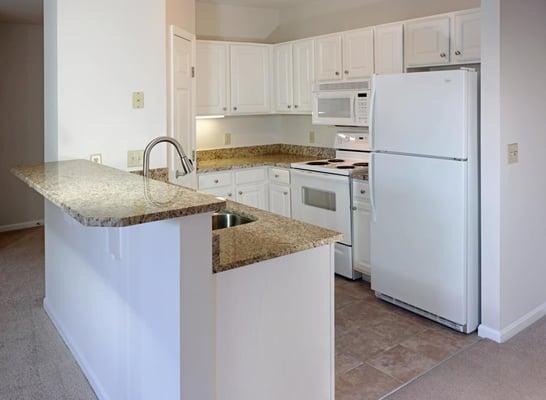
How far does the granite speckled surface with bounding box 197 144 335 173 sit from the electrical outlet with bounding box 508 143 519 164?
2.16 metres

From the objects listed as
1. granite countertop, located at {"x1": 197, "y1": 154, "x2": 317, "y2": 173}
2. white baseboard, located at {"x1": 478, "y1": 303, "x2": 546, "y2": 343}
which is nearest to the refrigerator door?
white baseboard, located at {"x1": 478, "y1": 303, "x2": 546, "y2": 343}

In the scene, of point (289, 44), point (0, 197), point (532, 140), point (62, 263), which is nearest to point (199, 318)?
point (62, 263)

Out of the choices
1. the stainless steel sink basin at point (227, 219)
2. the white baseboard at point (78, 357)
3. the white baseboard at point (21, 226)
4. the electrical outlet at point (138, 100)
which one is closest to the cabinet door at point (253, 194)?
the electrical outlet at point (138, 100)

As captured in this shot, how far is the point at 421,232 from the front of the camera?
11.1 ft

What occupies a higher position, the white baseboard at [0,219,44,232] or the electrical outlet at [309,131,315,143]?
the electrical outlet at [309,131,315,143]

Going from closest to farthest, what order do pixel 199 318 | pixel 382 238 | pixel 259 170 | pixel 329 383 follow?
pixel 199 318
pixel 329 383
pixel 382 238
pixel 259 170

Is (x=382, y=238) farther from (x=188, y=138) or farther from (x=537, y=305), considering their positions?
(x=188, y=138)

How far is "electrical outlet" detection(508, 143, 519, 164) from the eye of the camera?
10.0 ft

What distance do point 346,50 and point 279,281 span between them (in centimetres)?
311

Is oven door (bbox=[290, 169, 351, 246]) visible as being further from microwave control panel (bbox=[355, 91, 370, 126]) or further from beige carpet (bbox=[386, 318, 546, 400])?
beige carpet (bbox=[386, 318, 546, 400])

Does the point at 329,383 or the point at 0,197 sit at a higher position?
the point at 0,197

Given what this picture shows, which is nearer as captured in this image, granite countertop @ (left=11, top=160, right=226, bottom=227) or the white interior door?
granite countertop @ (left=11, top=160, right=226, bottom=227)

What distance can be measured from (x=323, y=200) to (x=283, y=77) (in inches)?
62.2

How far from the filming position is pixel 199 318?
163cm
